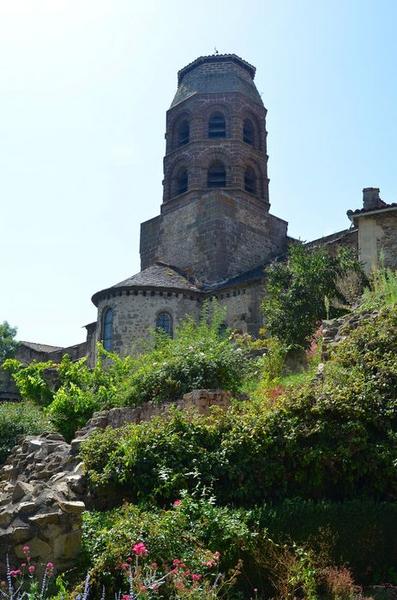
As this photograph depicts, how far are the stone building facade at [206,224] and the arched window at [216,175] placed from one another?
0.16 ft

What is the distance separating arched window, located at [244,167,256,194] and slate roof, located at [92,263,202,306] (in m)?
6.83

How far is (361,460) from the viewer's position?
24.2 ft

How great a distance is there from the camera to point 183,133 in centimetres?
3347

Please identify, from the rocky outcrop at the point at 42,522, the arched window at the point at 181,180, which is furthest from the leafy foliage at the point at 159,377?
the arched window at the point at 181,180

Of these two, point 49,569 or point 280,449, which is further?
point 280,449

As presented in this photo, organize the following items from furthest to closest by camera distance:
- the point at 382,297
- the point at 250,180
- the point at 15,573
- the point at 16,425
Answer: the point at 250,180 → the point at 16,425 → the point at 382,297 → the point at 15,573

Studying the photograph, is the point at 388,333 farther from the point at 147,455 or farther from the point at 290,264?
the point at 290,264

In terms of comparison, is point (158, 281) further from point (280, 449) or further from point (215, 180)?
point (280, 449)

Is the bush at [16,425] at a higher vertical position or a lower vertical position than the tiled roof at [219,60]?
lower

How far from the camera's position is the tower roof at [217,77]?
32844 millimetres

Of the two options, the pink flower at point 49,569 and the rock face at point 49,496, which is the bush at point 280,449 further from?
the pink flower at point 49,569

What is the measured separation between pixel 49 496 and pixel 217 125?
2806 centimetres

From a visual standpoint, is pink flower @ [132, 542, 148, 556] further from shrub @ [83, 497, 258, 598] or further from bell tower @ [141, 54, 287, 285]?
bell tower @ [141, 54, 287, 285]

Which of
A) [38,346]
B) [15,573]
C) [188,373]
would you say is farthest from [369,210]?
[38,346]
